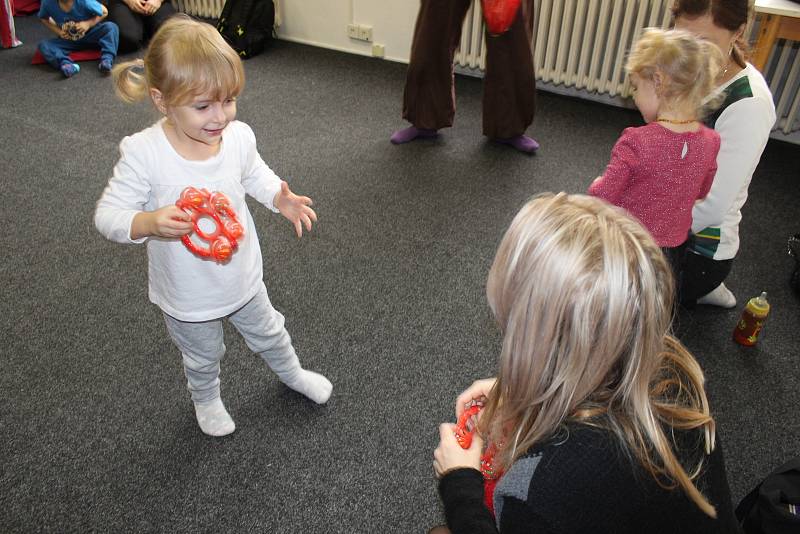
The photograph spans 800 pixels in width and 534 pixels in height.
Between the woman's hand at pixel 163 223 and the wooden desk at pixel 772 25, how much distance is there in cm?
237

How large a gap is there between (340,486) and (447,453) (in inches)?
23.4

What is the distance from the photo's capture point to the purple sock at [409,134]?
3.25 m

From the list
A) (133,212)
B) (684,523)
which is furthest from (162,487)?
(684,523)

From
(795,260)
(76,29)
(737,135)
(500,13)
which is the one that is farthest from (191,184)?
(76,29)

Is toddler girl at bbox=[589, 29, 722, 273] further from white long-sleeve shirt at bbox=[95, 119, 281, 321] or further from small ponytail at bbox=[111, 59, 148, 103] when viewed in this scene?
small ponytail at bbox=[111, 59, 148, 103]

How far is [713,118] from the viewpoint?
1845mm

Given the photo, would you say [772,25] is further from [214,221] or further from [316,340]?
[214,221]

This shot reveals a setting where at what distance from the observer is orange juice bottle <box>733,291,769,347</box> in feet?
6.38

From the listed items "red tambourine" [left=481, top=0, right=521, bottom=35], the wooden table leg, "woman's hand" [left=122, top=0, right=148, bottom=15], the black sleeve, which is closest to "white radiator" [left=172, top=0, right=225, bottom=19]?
"woman's hand" [left=122, top=0, right=148, bottom=15]

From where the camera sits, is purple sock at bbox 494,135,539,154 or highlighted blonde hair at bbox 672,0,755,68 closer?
highlighted blonde hair at bbox 672,0,755,68

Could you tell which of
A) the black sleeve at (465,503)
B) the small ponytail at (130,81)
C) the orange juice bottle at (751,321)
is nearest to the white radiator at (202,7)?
the small ponytail at (130,81)

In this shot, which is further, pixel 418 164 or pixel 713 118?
pixel 418 164

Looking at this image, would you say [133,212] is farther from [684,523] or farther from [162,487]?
[684,523]

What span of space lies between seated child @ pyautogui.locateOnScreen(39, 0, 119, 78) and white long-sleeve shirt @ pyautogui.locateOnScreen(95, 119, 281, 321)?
3.17 metres
